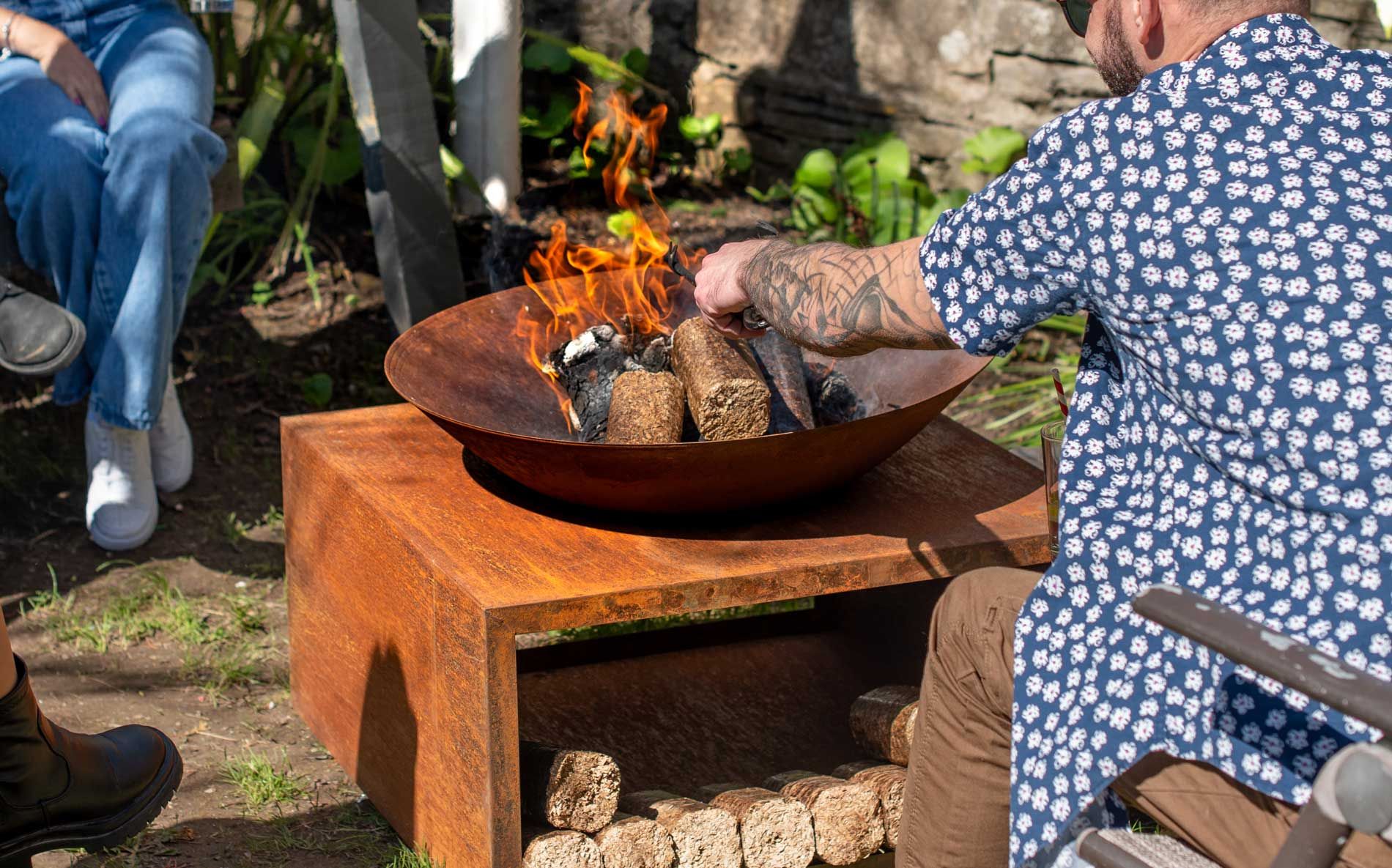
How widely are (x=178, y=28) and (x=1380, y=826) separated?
3.28 meters

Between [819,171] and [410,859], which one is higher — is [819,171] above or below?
above

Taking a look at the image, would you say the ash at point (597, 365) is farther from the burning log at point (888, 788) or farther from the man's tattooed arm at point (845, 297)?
the burning log at point (888, 788)

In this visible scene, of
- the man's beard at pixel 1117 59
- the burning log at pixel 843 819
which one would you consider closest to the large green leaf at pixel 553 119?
the burning log at pixel 843 819

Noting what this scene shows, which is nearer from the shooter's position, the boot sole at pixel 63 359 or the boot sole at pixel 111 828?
the boot sole at pixel 111 828

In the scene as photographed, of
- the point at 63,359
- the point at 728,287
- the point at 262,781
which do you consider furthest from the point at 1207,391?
the point at 63,359

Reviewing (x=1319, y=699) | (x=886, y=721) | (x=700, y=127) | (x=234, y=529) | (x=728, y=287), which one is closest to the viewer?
(x=1319, y=699)

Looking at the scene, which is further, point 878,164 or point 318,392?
point 878,164

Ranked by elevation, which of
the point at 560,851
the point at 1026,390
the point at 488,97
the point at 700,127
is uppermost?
the point at 488,97

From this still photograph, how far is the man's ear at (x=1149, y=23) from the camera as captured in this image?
1632 millimetres

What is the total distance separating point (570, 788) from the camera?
2207 mm

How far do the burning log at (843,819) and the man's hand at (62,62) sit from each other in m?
2.28

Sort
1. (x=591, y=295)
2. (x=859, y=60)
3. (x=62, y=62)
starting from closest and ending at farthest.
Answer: (x=591, y=295)
(x=62, y=62)
(x=859, y=60)

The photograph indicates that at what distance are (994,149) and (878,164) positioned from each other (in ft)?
1.46

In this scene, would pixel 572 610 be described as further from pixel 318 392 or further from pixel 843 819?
pixel 318 392
